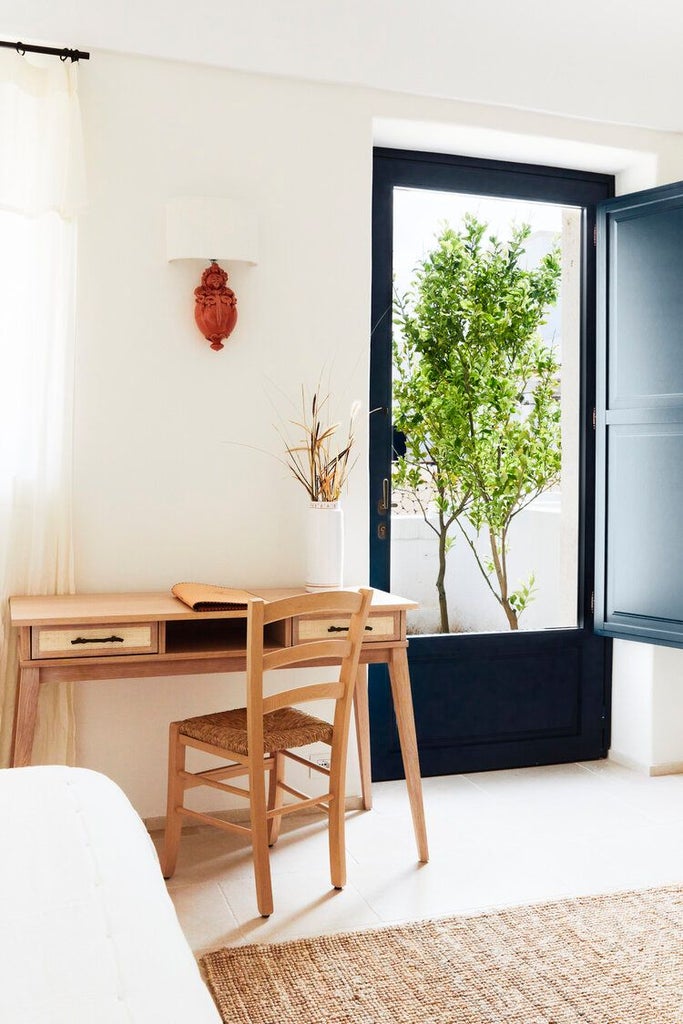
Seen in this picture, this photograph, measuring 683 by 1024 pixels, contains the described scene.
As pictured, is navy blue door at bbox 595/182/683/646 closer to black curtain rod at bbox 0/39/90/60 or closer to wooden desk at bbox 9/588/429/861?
wooden desk at bbox 9/588/429/861

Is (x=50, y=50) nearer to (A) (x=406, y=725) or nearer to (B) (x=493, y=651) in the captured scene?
(A) (x=406, y=725)

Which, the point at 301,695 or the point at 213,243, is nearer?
the point at 301,695

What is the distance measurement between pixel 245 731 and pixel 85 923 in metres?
1.51

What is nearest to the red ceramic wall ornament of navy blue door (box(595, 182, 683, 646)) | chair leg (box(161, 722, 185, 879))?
chair leg (box(161, 722, 185, 879))

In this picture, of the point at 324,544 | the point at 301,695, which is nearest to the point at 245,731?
the point at 301,695

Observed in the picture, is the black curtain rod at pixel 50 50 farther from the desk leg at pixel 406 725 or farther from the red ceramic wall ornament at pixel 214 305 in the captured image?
the desk leg at pixel 406 725

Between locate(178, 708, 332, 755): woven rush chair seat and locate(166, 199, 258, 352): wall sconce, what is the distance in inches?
49.3

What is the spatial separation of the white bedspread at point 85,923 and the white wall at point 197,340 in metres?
1.65

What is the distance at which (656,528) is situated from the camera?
3.72 m

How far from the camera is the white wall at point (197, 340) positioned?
311cm

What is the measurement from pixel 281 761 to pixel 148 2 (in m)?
2.35

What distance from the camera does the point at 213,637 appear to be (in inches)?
116

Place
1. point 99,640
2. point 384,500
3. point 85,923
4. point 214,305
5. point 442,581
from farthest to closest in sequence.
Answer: point 442,581 → point 384,500 → point 214,305 → point 99,640 → point 85,923

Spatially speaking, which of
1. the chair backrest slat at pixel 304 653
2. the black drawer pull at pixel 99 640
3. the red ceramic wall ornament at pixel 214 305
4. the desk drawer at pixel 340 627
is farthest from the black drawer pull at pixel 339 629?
the red ceramic wall ornament at pixel 214 305
